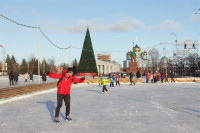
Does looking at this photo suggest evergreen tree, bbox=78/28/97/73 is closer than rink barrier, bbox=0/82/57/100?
No

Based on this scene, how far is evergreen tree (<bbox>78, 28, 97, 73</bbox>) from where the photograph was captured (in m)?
59.1

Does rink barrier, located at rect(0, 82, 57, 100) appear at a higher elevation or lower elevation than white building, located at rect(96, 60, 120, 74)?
lower

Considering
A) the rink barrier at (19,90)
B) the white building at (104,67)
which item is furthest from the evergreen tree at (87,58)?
the white building at (104,67)

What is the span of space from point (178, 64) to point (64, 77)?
44.6 m

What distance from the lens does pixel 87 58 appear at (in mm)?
60062

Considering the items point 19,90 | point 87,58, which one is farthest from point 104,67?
point 19,90

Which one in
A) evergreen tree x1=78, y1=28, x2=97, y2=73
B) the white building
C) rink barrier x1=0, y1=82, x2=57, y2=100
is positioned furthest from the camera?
the white building

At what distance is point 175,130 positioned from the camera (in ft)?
17.2

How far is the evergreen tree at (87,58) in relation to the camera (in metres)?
59.1

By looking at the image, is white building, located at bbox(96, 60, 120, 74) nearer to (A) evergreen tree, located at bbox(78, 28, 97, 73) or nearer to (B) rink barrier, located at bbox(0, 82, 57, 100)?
(A) evergreen tree, located at bbox(78, 28, 97, 73)

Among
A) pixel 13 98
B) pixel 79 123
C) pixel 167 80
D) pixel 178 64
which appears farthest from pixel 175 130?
pixel 178 64

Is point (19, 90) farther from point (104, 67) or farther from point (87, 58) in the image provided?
point (104, 67)

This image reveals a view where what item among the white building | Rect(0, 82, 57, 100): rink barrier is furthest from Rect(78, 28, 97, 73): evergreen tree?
the white building

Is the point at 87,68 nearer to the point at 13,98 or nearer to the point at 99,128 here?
the point at 13,98
